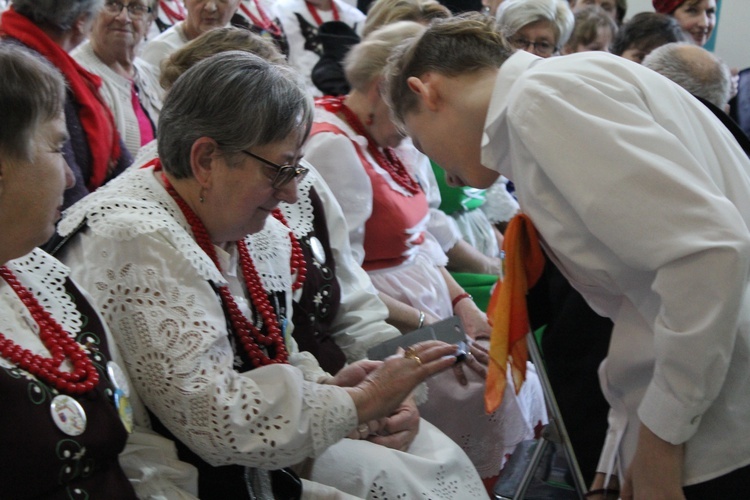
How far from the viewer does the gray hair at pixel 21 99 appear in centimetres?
138

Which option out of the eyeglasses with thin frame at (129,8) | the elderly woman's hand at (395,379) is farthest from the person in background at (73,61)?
the elderly woman's hand at (395,379)

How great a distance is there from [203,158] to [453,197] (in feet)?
6.77

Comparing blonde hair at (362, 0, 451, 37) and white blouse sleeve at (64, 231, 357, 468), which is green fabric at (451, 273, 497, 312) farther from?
white blouse sleeve at (64, 231, 357, 468)

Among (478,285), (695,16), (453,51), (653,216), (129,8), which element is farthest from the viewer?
(695,16)

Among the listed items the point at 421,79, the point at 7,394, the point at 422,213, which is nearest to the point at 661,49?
the point at 422,213

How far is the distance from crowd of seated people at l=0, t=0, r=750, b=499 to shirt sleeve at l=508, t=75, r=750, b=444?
6cm

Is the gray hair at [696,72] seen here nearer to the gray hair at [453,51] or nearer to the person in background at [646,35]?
the gray hair at [453,51]

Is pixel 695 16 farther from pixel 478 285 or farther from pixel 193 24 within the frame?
pixel 193 24

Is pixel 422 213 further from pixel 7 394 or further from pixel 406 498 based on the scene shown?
pixel 7 394

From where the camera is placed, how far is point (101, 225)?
174 centimetres

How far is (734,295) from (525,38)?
2907 millimetres

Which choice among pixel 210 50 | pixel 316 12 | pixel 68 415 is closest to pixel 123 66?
pixel 210 50

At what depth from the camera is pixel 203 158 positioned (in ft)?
5.95

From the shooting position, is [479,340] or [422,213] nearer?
[479,340]
